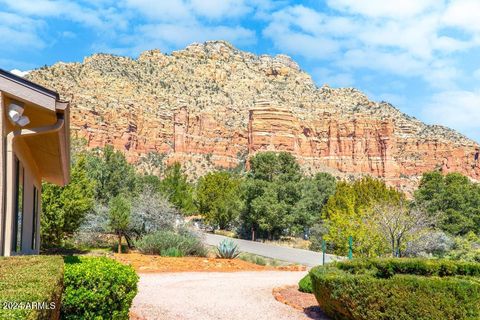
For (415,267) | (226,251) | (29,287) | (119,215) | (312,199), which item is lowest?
(226,251)

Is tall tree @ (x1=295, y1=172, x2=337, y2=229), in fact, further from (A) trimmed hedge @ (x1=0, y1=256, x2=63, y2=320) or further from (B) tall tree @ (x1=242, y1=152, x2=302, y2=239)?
(A) trimmed hedge @ (x1=0, y1=256, x2=63, y2=320)

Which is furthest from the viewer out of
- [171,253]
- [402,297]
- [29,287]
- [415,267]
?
[171,253]

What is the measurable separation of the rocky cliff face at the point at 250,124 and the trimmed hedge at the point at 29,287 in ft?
376

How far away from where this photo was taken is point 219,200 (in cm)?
5341

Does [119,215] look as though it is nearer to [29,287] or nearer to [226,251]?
[226,251]

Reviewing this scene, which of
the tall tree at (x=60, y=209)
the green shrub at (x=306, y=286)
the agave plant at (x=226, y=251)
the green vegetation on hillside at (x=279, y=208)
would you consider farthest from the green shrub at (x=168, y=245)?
the green shrub at (x=306, y=286)

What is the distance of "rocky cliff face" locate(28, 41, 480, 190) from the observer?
5039 inches

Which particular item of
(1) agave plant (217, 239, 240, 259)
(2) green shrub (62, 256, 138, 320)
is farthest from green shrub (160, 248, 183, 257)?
(2) green shrub (62, 256, 138, 320)

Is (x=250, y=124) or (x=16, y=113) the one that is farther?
(x=250, y=124)

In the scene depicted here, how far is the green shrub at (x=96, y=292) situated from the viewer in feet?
21.8

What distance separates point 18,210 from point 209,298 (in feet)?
16.4

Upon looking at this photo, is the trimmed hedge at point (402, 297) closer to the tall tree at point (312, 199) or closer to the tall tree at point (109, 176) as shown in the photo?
the tall tree at point (109, 176)

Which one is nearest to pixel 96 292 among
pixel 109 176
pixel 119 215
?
pixel 119 215

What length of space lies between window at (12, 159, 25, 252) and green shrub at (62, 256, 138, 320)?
270cm
